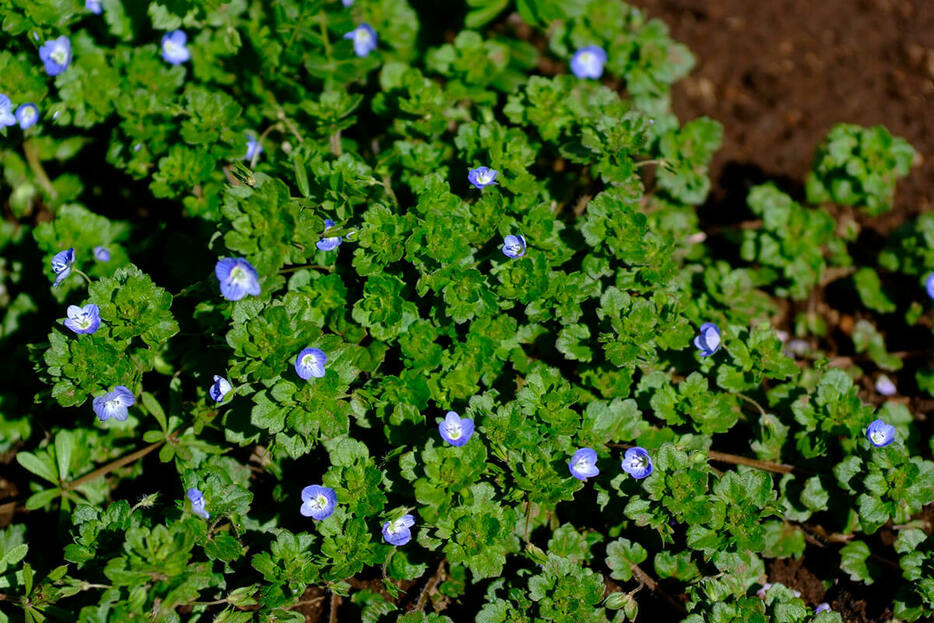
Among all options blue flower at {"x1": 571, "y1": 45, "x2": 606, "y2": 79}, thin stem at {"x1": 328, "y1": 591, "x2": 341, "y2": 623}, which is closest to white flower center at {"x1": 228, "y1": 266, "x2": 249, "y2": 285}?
thin stem at {"x1": 328, "y1": 591, "x2": 341, "y2": 623}

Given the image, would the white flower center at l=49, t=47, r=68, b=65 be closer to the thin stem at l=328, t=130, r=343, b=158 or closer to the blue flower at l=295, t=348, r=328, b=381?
the thin stem at l=328, t=130, r=343, b=158

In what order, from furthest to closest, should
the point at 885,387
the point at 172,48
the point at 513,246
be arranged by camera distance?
1. the point at 885,387
2. the point at 172,48
3. the point at 513,246

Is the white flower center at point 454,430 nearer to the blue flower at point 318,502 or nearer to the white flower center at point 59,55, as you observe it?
the blue flower at point 318,502

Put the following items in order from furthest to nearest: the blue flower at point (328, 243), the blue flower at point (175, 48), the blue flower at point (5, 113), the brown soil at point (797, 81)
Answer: the brown soil at point (797, 81) < the blue flower at point (175, 48) < the blue flower at point (5, 113) < the blue flower at point (328, 243)

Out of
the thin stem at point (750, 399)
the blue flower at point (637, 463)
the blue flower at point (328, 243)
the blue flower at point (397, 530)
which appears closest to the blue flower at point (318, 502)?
the blue flower at point (397, 530)

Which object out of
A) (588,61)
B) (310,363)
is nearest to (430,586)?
(310,363)

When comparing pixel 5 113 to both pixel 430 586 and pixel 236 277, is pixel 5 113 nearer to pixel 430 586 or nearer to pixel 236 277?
pixel 236 277
